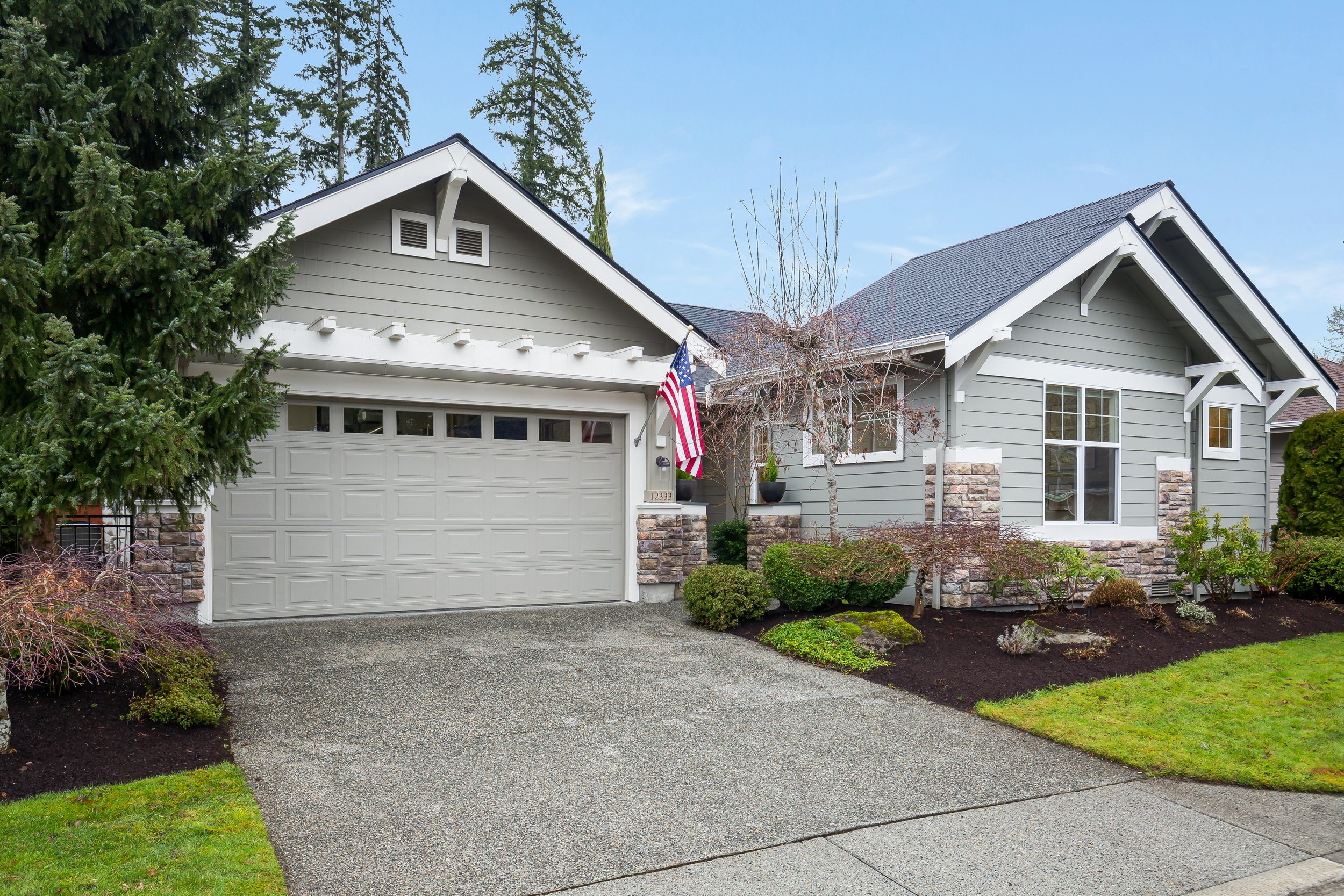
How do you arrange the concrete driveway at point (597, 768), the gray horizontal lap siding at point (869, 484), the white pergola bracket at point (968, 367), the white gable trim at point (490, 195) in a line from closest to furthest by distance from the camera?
1. the concrete driveway at point (597, 768)
2. the white gable trim at point (490, 195)
3. the white pergola bracket at point (968, 367)
4. the gray horizontal lap siding at point (869, 484)

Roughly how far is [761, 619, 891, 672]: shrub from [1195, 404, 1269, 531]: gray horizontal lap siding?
7.87 m

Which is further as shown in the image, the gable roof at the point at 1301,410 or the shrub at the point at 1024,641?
the gable roof at the point at 1301,410

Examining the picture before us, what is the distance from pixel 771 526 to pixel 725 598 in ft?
10.8

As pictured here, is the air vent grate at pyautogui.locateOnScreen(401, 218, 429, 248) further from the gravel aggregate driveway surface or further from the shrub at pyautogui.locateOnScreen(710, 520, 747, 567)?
the shrub at pyautogui.locateOnScreen(710, 520, 747, 567)

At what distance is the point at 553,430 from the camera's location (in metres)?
Result: 10.4

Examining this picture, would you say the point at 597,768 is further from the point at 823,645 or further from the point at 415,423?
the point at 415,423

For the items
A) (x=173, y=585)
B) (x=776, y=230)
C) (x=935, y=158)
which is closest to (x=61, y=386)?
(x=173, y=585)

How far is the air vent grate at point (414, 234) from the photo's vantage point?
31.1ft

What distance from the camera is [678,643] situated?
836 centimetres

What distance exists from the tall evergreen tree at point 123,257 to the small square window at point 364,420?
2.75m

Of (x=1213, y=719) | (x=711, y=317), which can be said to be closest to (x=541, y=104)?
(x=711, y=317)

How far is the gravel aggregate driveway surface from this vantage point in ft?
13.1

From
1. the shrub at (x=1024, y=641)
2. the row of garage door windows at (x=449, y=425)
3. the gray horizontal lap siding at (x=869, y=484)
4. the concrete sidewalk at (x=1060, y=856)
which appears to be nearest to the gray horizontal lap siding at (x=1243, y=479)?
the gray horizontal lap siding at (x=869, y=484)

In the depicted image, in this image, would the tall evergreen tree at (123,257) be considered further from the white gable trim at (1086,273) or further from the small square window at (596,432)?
the white gable trim at (1086,273)
